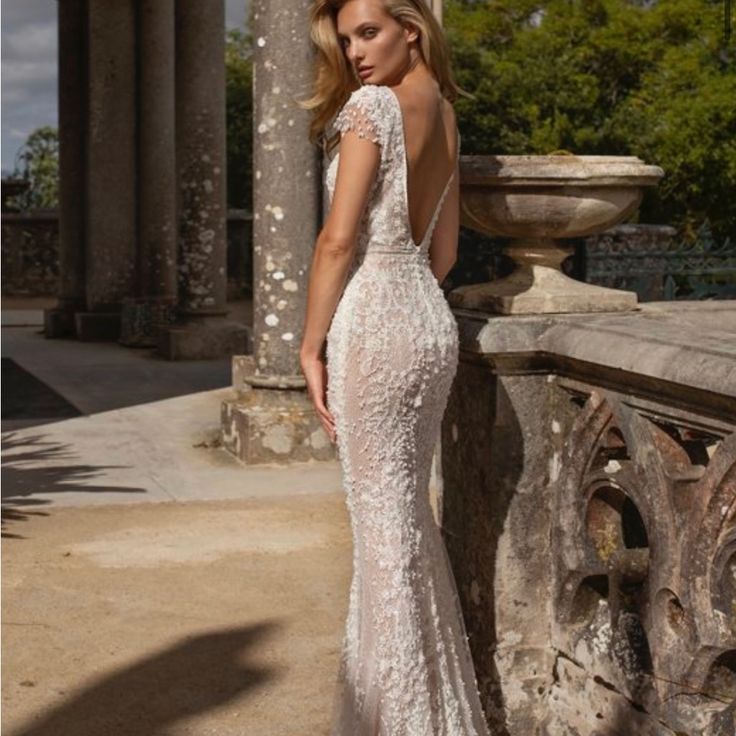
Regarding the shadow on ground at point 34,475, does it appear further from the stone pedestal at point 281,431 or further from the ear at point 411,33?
the ear at point 411,33

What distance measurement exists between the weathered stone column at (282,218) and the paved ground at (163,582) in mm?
204

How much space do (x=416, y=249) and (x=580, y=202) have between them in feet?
1.96

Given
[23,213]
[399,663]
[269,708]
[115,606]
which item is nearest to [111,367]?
[115,606]

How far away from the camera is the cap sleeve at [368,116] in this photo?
3418 mm

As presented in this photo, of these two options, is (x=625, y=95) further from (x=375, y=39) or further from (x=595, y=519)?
(x=375, y=39)

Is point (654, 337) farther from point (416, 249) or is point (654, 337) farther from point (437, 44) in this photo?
point (437, 44)

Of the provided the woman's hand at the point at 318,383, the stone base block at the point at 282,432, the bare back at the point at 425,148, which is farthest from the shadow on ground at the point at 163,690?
the stone base block at the point at 282,432

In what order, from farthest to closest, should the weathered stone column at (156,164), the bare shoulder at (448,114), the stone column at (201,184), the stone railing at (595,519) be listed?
the weathered stone column at (156,164)
the stone column at (201,184)
the bare shoulder at (448,114)
the stone railing at (595,519)

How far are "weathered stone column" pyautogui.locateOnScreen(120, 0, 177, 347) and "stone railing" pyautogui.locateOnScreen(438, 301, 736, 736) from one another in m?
11.8

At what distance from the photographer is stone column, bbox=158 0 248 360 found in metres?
13.4

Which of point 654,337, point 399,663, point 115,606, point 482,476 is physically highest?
point 654,337

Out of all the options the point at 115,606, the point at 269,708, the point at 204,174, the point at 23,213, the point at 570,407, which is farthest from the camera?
the point at 23,213

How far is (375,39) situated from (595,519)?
4.23ft

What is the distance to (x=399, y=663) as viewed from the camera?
3.62 metres
